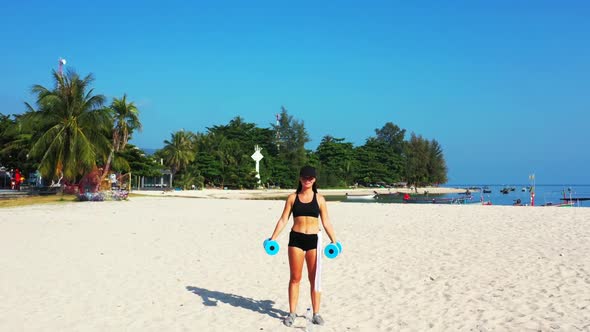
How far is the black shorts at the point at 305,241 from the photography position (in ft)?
16.4

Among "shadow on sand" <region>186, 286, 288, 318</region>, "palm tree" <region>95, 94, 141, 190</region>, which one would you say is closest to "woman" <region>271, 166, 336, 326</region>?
"shadow on sand" <region>186, 286, 288, 318</region>

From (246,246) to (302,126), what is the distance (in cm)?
7337

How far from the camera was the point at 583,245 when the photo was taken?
34.0 ft

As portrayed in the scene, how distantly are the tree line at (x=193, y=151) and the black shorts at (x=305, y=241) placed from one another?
1096 inches

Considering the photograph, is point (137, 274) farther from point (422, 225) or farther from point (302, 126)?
point (302, 126)

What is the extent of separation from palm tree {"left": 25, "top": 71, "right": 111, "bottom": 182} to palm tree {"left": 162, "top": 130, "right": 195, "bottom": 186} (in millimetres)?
28975

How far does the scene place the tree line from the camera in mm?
30795

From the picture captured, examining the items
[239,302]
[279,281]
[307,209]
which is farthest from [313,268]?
[279,281]

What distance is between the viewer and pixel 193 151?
2581 inches

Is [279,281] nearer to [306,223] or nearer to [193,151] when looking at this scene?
[306,223]

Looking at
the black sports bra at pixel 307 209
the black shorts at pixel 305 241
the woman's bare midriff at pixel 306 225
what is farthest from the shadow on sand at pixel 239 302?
the black sports bra at pixel 307 209

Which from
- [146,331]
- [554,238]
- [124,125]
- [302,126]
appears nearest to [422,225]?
[554,238]

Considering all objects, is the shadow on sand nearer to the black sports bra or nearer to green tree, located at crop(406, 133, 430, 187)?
the black sports bra

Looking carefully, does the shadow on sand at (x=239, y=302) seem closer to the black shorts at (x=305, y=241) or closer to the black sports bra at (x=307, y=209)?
the black shorts at (x=305, y=241)
